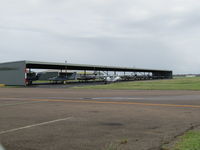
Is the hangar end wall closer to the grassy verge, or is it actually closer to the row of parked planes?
the row of parked planes

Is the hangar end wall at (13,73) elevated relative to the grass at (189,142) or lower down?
elevated

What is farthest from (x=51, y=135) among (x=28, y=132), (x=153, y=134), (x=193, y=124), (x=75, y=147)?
(x=193, y=124)

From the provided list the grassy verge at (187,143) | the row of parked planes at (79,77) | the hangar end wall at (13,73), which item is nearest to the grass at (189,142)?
the grassy verge at (187,143)

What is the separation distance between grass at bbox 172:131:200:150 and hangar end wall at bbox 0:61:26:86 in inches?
1406

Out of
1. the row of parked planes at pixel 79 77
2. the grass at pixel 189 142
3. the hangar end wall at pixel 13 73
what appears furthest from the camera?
the row of parked planes at pixel 79 77

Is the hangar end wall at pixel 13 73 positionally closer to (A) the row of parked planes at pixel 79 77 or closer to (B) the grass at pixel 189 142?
(A) the row of parked planes at pixel 79 77

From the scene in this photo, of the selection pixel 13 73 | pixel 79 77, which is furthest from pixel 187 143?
pixel 79 77

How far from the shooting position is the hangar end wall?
38594 millimetres

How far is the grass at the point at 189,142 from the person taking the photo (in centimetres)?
467

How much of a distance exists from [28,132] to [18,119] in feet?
7.28

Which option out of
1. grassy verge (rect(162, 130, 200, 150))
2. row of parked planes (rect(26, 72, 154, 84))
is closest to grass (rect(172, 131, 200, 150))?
grassy verge (rect(162, 130, 200, 150))

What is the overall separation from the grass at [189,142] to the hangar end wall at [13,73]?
35.7 meters

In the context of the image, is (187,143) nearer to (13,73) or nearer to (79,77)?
(13,73)

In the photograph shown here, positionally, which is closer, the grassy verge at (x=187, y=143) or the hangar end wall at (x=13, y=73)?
the grassy verge at (x=187, y=143)
